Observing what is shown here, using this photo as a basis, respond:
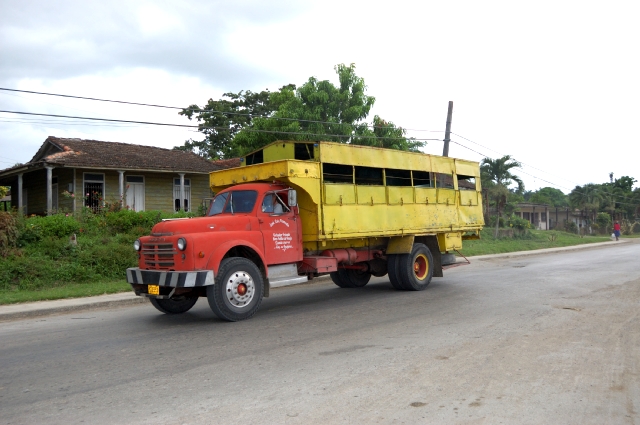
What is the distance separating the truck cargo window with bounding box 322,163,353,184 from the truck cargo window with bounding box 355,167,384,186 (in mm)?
250

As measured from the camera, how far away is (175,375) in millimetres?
6195

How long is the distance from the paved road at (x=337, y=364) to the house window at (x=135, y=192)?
47.0 feet

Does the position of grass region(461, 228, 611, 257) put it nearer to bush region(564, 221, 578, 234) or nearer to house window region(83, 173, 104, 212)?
bush region(564, 221, 578, 234)

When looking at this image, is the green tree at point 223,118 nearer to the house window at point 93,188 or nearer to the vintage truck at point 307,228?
the house window at point 93,188

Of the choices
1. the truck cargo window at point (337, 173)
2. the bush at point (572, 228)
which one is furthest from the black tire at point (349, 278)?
the bush at point (572, 228)

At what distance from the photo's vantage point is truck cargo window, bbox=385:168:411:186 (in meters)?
12.8

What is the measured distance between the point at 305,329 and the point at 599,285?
28.1 ft

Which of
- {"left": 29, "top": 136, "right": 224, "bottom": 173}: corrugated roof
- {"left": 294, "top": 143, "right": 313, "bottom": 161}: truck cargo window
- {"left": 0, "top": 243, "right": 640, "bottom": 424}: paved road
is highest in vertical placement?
{"left": 29, "top": 136, "right": 224, "bottom": 173}: corrugated roof

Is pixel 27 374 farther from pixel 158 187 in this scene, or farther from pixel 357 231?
pixel 158 187

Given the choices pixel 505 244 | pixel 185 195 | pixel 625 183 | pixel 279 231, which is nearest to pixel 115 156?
pixel 185 195

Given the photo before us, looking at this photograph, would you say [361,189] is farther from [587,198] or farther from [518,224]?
[587,198]

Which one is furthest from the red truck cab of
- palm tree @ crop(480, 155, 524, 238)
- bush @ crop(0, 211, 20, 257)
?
palm tree @ crop(480, 155, 524, 238)

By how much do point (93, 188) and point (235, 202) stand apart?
52.5 ft

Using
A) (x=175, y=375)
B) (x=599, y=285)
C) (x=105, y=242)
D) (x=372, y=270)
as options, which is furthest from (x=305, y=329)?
(x=105, y=242)
